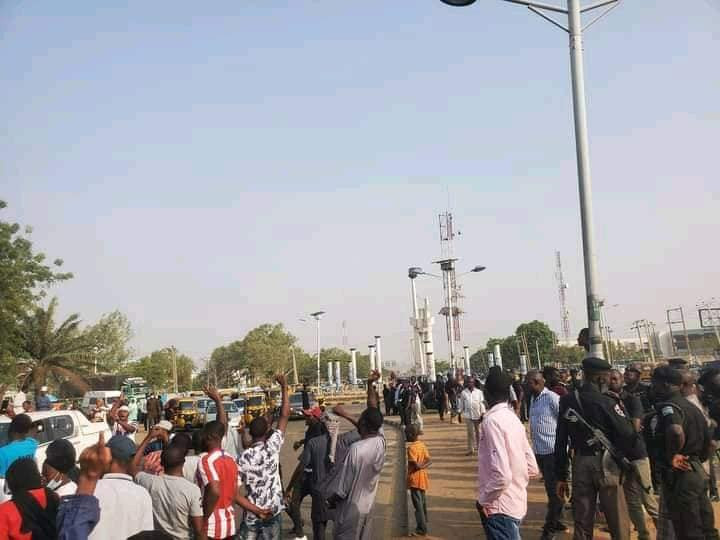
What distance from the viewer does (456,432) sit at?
21484 millimetres

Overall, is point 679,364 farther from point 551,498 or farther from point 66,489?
point 66,489

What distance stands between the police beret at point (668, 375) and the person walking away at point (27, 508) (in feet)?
17.6

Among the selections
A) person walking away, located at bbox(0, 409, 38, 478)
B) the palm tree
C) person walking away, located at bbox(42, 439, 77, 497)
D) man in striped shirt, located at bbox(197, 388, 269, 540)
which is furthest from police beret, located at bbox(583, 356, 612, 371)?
the palm tree

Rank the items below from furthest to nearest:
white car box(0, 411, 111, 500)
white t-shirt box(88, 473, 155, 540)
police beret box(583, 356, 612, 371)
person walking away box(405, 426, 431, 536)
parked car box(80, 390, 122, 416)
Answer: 1. parked car box(80, 390, 122, 416)
2. white car box(0, 411, 111, 500)
3. person walking away box(405, 426, 431, 536)
4. police beret box(583, 356, 612, 371)
5. white t-shirt box(88, 473, 155, 540)

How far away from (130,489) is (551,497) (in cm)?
518

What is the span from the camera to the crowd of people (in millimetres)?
3877

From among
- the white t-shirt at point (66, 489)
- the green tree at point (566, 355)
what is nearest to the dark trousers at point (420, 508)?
the white t-shirt at point (66, 489)

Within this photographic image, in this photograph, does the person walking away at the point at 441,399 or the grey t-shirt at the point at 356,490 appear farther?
the person walking away at the point at 441,399

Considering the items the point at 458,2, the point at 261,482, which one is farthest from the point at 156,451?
the point at 458,2

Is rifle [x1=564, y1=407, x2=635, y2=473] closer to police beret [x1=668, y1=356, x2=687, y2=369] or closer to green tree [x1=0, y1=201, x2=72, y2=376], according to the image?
police beret [x1=668, y1=356, x2=687, y2=369]

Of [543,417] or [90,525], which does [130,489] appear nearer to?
[90,525]

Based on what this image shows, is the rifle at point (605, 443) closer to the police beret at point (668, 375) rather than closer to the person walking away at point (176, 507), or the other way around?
the police beret at point (668, 375)

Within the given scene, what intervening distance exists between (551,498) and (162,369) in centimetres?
6770

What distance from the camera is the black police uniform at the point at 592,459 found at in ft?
19.4
